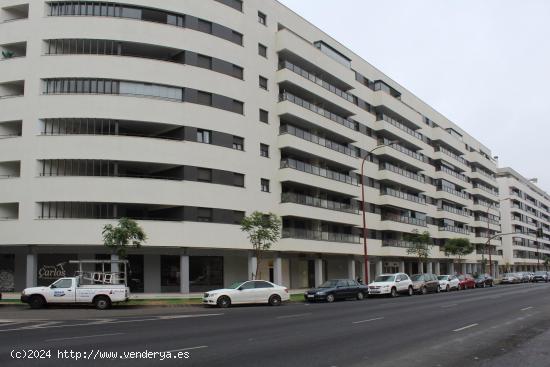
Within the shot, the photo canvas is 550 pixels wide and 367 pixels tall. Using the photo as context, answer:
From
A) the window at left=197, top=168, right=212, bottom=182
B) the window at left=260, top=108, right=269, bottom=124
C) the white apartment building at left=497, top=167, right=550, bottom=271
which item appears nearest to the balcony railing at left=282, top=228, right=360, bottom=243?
the window at left=197, top=168, right=212, bottom=182

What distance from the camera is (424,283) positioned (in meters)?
39.4

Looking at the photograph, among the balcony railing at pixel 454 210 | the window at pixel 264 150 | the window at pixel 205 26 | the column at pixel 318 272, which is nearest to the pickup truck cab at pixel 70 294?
the window at pixel 264 150

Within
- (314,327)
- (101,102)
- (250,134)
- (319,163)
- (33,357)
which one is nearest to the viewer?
(33,357)

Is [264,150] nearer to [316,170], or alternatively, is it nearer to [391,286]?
[316,170]

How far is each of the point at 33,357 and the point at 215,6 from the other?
33.0 m

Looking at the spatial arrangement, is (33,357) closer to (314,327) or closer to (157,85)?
(314,327)

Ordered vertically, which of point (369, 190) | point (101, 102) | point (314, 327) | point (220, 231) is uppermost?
point (101, 102)

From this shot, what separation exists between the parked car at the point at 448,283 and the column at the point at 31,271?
31.8 meters

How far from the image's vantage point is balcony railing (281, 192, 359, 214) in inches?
1656

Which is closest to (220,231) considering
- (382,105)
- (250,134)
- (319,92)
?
(250,134)

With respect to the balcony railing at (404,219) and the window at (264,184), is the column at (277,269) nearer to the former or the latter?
the window at (264,184)

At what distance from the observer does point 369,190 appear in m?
55.9

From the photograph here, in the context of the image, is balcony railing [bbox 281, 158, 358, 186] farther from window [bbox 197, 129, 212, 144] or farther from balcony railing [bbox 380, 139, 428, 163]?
balcony railing [bbox 380, 139, 428, 163]

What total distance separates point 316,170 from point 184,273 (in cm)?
1620
